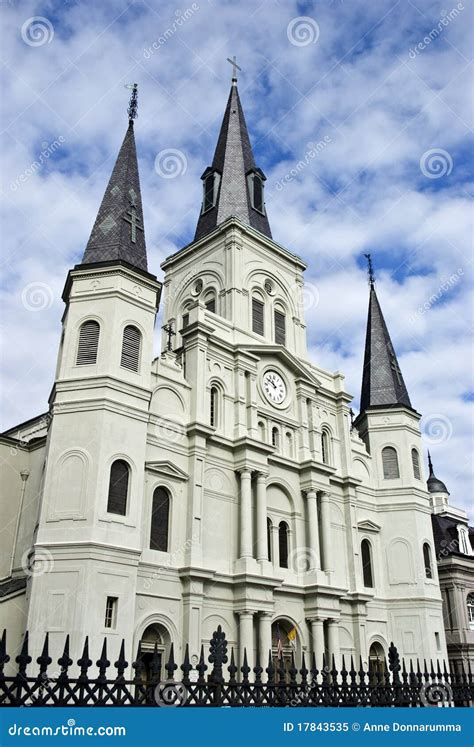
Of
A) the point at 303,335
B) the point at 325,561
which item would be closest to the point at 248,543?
the point at 325,561

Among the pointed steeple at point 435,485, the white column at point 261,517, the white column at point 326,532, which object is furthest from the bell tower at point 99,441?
the pointed steeple at point 435,485

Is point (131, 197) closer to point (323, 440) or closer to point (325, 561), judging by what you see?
point (323, 440)

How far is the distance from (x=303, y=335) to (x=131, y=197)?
12.1 meters

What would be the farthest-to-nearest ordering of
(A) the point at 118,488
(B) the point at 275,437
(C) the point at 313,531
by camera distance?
(B) the point at 275,437
(C) the point at 313,531
(A) the point at 118,488

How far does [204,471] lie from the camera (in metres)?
25.3

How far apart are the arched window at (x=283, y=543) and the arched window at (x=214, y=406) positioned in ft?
18.7

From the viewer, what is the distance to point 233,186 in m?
36.0

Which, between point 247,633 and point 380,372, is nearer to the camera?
point 247,633

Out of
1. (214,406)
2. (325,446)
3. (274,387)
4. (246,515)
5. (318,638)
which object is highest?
(274,387)

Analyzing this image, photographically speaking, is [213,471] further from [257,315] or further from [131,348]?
[257,315]

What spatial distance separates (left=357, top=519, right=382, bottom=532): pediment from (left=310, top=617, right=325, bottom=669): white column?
6.38 m

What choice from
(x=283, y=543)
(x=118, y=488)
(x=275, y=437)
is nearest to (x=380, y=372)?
(x=275, y=437)

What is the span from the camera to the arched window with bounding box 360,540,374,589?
31156 millimetres

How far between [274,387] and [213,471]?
6494mm
